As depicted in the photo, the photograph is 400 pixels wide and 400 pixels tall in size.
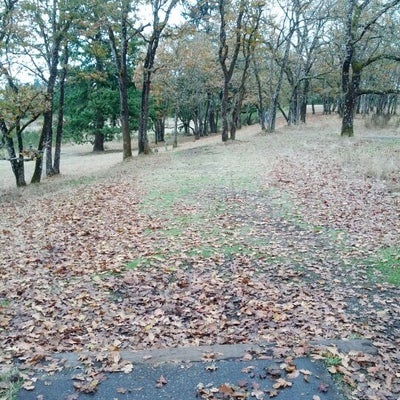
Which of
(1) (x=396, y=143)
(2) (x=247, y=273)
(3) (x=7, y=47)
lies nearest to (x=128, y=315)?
(2) (x=247, y=273)

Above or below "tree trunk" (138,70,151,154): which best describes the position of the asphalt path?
A: below

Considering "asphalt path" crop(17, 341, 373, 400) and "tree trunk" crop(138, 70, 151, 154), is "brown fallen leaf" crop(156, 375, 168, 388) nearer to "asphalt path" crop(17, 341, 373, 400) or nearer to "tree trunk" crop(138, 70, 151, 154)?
"asphalt path" crop(17, 341, 373, 400)

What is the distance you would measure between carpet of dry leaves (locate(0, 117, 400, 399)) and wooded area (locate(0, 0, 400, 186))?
5964 millimetres

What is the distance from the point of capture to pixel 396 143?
17.8 meters

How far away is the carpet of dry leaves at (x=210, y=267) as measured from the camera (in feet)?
15.9

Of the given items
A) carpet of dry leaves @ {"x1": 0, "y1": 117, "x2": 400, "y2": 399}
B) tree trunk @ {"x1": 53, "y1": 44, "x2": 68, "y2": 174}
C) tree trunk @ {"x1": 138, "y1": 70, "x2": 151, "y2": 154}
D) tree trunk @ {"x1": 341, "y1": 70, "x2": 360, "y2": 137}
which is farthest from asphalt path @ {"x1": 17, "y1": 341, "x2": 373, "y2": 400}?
tree trunk @ {"x1": 138, "y1": 70, "x2": 151, "y2": 154}

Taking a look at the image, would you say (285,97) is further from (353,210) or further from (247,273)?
(247,273)

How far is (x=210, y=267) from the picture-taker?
6.80 meters

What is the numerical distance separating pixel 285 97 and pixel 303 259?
3778cm

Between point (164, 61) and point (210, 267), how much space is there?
24.7 meters

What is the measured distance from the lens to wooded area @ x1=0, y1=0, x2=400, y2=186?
15.5 m

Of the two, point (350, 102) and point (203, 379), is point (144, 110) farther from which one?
point (203, 379)

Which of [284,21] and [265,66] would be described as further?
[265,66]

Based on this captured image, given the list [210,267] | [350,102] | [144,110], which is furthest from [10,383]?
[350,102]
